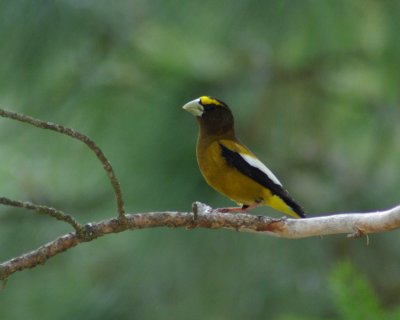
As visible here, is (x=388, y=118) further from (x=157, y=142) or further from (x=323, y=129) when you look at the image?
(x=157, y=142)

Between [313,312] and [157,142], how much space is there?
867 mm

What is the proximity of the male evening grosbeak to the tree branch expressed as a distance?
423 millimetres

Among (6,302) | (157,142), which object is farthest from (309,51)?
(6,302)

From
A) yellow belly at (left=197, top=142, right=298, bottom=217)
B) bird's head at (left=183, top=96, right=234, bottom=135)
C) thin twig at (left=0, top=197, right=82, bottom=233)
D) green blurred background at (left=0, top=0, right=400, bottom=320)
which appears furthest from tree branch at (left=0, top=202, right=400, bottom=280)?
green blurred background at (left=0, top=0, right=400, bottom=320)


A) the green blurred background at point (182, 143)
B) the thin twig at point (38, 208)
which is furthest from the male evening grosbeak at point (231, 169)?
the green blurred background at point (182, 143)

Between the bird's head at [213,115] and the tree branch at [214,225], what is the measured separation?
598 mm

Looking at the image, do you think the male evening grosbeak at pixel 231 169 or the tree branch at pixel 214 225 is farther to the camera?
the male evening grosbeak at pixel 231 169

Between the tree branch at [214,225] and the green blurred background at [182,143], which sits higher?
the green blurred background at [182,143]

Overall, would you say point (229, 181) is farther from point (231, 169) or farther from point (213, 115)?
point (213, 115)

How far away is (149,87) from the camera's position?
4336 millimetres

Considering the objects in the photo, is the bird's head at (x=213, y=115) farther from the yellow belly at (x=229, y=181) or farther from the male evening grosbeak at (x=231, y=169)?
the yellow belly at (x=229, y=181)

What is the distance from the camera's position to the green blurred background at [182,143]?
382cm

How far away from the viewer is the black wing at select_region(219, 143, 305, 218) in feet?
7.78

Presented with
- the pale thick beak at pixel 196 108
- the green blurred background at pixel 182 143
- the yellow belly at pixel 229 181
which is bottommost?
the yellow belly at pixel 229 181
